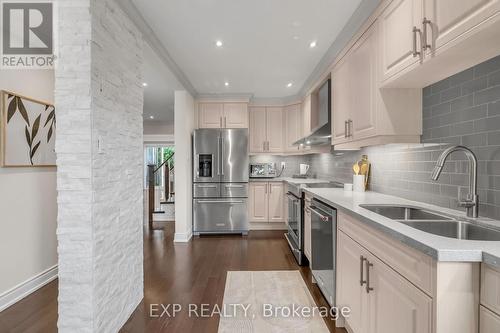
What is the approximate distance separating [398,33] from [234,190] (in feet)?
11.5

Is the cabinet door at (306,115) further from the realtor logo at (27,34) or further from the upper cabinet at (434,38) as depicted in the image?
the realtor logo at (27,34)

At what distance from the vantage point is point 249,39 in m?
2.73

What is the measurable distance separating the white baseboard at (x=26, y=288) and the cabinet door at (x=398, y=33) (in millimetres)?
3568

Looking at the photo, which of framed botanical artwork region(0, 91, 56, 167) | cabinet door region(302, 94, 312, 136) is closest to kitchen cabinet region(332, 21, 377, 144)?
cabinet door region(302, 94, 312, 136)

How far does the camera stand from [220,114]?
15.9 ft

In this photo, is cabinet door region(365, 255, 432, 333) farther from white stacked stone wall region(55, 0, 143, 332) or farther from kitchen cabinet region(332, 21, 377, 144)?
white stacked stone wall region(55, 0, 143, 332)

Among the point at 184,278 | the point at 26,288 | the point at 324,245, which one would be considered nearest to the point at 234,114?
the point at 184,278

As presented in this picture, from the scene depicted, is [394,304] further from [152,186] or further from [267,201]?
[152,186]

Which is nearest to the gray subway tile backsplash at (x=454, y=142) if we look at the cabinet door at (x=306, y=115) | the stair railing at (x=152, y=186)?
the cabinet door at (x=306, y=115)

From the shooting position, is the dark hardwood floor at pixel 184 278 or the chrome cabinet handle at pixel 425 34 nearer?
the chrome cabinet handle at pixel 425 34

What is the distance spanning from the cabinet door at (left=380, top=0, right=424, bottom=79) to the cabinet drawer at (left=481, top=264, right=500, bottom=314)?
1.10 m

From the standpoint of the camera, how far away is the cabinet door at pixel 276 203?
4.96 meters

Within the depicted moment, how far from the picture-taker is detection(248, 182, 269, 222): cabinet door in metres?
4.96

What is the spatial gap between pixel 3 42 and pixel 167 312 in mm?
2778
